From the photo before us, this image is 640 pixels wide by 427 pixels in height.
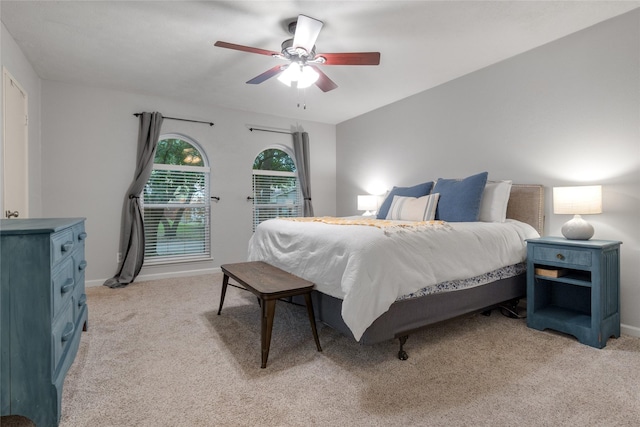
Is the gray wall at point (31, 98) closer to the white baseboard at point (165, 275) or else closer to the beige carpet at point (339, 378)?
the white baseboard at point (165, 275)

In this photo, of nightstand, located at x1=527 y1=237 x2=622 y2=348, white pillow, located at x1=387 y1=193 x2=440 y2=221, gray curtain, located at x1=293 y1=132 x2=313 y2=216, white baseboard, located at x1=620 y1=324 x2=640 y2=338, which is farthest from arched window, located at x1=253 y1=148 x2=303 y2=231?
white baseboard, located at x1=620 y1=324 x2=640 y2=338

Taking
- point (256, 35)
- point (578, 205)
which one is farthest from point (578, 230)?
point (256, 35)

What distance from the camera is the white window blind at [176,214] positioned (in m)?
4.27

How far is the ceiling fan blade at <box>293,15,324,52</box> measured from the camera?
2193 millimetres

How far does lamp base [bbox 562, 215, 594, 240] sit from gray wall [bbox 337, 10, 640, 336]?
0.29 meters

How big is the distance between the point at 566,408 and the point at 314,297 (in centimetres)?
148

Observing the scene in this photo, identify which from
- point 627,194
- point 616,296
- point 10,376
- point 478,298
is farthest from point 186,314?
point 627,194

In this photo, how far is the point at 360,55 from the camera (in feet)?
7.89

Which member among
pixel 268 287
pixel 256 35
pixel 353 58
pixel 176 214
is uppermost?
pixel 256 35

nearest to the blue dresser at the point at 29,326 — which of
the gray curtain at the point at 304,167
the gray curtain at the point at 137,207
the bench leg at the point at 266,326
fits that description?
the bench leg at the point at 266,326

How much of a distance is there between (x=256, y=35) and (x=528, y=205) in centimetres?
286

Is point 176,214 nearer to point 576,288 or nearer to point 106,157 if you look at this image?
point 106,157

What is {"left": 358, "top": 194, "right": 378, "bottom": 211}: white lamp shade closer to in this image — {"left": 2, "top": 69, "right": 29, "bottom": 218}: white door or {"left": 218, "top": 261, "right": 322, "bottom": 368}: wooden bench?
{"left": 218, "top": 261, "right": 322, "bottom": 368}: wooden bench

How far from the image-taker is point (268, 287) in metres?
2.02
